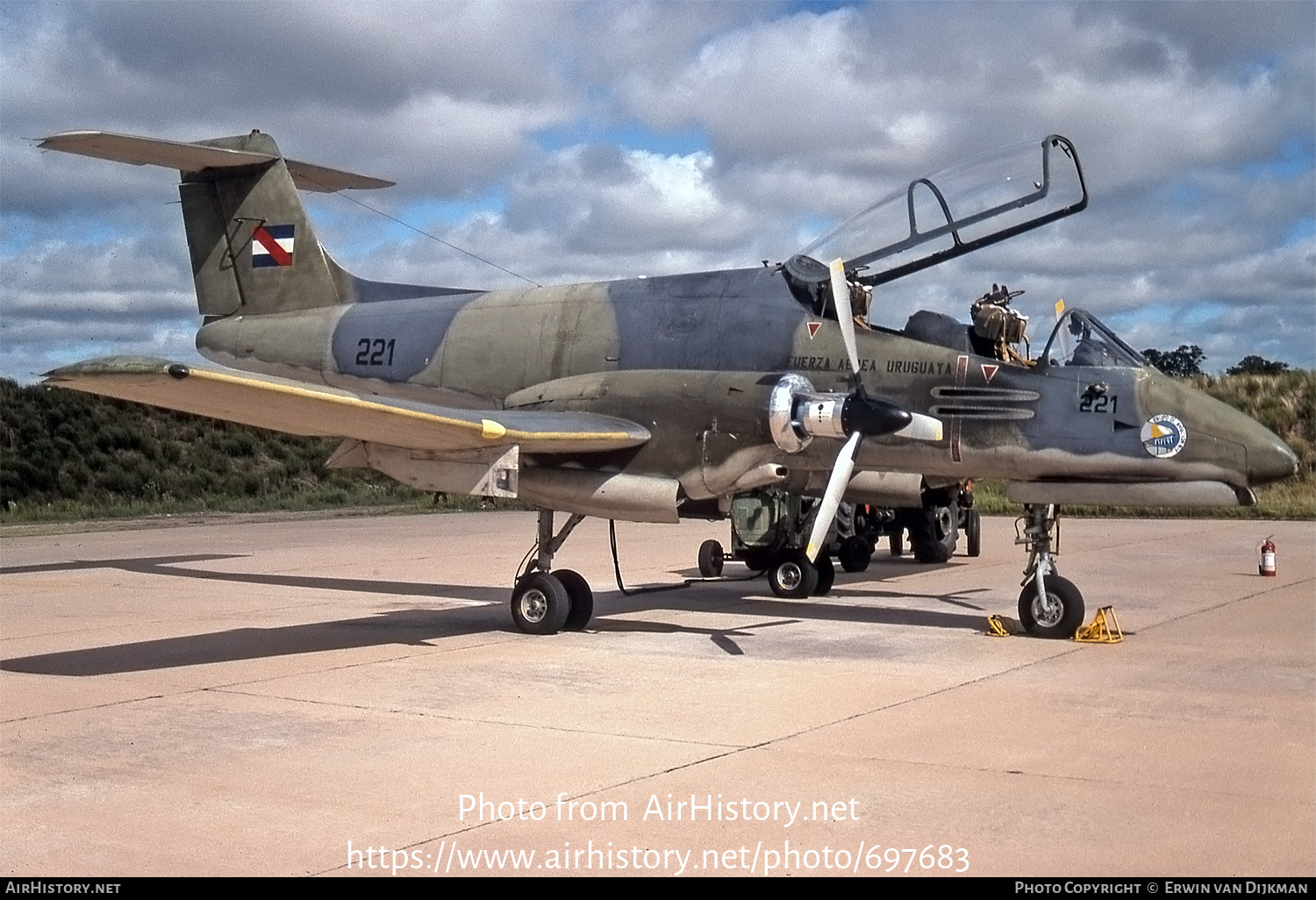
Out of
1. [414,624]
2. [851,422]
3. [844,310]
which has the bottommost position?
[414,624]

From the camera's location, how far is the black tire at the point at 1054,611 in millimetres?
11047

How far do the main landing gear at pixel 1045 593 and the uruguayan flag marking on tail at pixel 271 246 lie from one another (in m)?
9.16

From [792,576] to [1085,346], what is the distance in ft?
15.6

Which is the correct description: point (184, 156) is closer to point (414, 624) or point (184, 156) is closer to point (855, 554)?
point (414, 624)

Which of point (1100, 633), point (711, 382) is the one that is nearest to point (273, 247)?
point (711, 382)

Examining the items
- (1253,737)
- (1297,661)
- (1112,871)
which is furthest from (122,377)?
(1297,661)

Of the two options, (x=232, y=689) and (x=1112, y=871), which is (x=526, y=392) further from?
(x=1112, y=871)

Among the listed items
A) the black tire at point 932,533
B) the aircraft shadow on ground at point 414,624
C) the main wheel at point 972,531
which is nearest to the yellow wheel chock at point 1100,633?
the aircraft shadow on ground at point 414,624

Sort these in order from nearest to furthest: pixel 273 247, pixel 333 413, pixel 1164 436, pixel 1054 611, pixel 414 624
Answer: pixel 333 413 → pixel 1164 436 → pixel 1054 611 → pixel 414 624 → pixel 273 247

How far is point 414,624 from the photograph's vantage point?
12.4m

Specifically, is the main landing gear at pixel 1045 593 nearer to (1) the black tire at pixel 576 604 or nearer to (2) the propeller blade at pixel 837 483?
(2) the propeller blade at pixel 837 483

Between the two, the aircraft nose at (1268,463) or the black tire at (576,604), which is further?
the black tire at (576,604)

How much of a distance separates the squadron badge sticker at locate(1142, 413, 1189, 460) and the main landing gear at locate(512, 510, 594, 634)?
4.78 metres

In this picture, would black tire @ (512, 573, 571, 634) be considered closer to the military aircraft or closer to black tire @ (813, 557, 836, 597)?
the military aircraft
